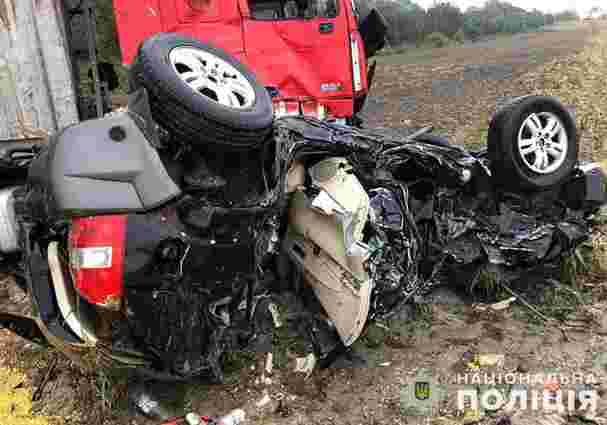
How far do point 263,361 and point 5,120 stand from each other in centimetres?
391

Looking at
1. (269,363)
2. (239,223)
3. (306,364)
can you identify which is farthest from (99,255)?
(306,364)

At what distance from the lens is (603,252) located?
13.1 ft

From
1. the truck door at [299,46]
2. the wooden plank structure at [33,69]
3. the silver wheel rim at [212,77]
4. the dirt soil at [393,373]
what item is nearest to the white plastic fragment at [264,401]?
the dirt soil at [393,373]

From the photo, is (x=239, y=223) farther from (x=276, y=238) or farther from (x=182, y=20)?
(x=182, y=20)

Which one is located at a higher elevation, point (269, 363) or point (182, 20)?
point (182, 20)

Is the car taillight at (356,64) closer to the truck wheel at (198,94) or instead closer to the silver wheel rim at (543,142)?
the silver wheel rim at (543,142)

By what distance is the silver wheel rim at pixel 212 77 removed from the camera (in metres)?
2.66

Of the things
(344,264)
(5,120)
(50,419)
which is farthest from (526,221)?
(5,120)

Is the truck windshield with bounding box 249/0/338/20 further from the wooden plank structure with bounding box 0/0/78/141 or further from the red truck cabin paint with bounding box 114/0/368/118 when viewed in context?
the wooden plank structure with bounding box 0/0/78/141

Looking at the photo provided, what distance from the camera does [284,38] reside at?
6.30 metres

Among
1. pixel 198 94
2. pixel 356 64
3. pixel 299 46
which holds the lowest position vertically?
pixel 356 64

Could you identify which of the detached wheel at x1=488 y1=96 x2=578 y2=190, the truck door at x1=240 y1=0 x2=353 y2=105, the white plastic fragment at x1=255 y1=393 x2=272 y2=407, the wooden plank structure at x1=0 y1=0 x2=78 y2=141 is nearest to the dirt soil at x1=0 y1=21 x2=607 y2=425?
the white plastic fragment at x1=255 y1=393 x2=272 y2=407

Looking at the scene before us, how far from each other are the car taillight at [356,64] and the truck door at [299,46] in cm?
5

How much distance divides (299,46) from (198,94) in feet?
13.5
